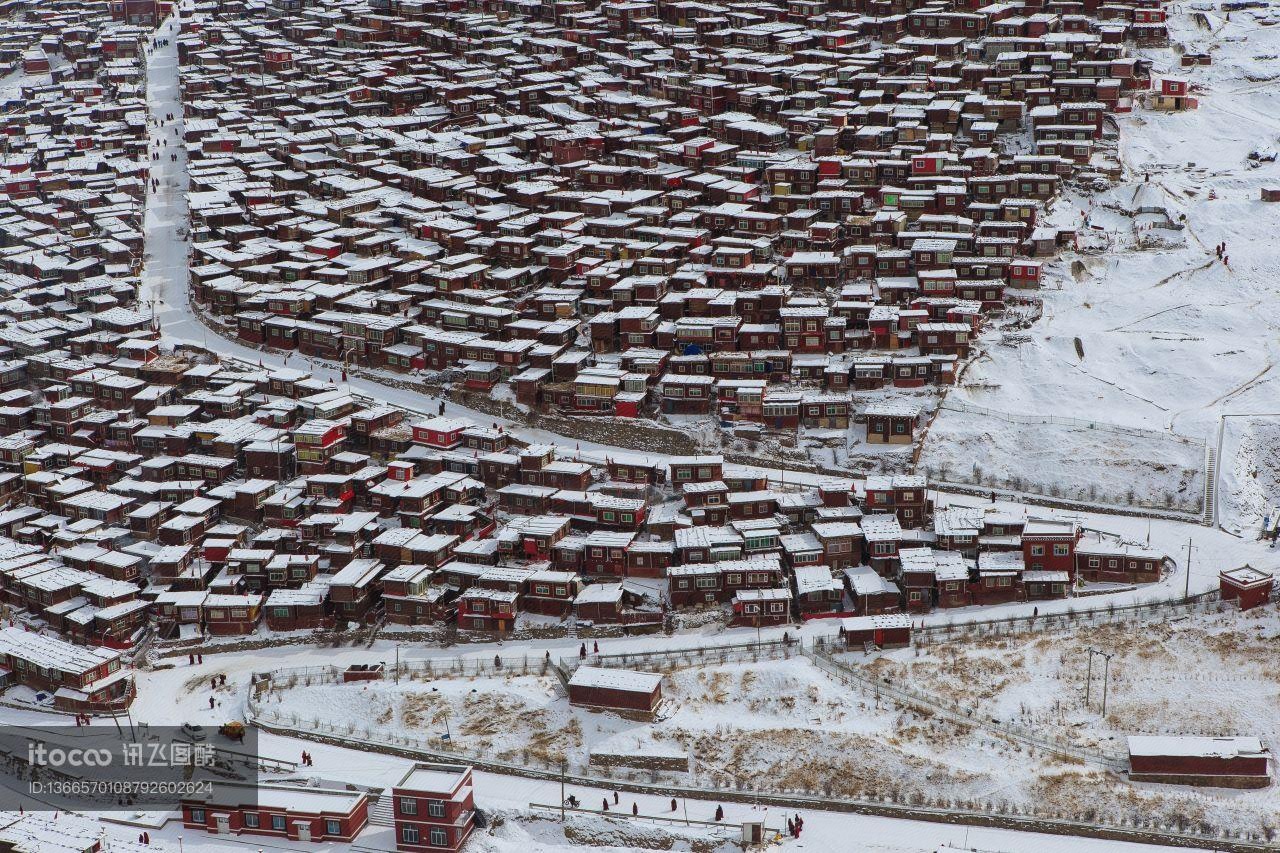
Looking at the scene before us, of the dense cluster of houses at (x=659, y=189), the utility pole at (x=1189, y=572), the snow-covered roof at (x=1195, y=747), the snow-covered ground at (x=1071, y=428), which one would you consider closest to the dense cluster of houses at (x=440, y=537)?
the utility pole at (x=1189, y=572)

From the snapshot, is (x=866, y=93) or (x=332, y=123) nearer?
(x=866, y=93)

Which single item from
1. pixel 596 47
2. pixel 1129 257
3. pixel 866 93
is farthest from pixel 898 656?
pixel 596 47

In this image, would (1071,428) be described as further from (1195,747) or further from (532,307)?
(532,307)

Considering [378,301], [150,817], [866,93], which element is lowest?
[150,817]

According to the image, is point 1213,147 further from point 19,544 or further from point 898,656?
point 19,544

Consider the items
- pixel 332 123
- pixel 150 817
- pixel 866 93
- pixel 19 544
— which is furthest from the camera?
pixel 332 123

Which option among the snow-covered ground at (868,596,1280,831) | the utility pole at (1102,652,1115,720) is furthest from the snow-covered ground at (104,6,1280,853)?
the utility pole at (1102,652,1115,720)

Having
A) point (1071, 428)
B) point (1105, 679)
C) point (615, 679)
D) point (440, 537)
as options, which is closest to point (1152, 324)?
point (1071, 428)
